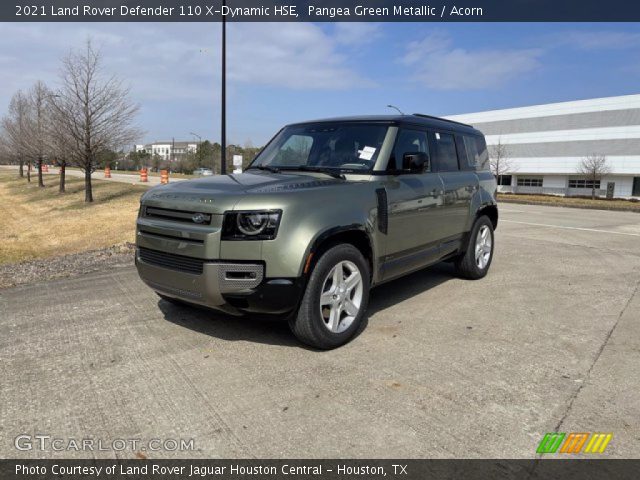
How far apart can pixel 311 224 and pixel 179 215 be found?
1.04 m

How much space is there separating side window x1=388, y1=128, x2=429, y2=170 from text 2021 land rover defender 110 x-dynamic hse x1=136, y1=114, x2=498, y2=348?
0.01 meters

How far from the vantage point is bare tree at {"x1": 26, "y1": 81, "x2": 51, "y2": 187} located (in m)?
25.3

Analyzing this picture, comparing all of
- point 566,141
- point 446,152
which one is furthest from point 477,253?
point 566,141

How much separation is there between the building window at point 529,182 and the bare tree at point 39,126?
55912 millimetres

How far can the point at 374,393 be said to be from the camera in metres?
3.07

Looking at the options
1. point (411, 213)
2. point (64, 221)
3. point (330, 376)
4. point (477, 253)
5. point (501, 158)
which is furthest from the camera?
point (501, 158)

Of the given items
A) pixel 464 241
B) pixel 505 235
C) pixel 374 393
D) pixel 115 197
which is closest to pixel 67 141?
pixel 115 197

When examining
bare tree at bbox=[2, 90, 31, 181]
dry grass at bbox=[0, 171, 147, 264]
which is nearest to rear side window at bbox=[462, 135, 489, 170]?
dry grass at bbox=[0, 171, 147, 264]

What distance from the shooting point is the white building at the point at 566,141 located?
51562 millimetres

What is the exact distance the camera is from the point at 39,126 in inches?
1105

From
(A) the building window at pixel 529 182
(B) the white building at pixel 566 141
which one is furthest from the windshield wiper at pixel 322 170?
(A) the building window at pixel 529 182

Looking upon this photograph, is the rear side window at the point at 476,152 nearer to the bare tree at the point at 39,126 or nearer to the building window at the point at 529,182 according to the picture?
the bare tree at the point at 39,126

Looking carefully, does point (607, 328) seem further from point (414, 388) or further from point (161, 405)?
point (161, 405)

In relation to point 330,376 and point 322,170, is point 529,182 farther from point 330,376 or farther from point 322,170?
point 330,376
